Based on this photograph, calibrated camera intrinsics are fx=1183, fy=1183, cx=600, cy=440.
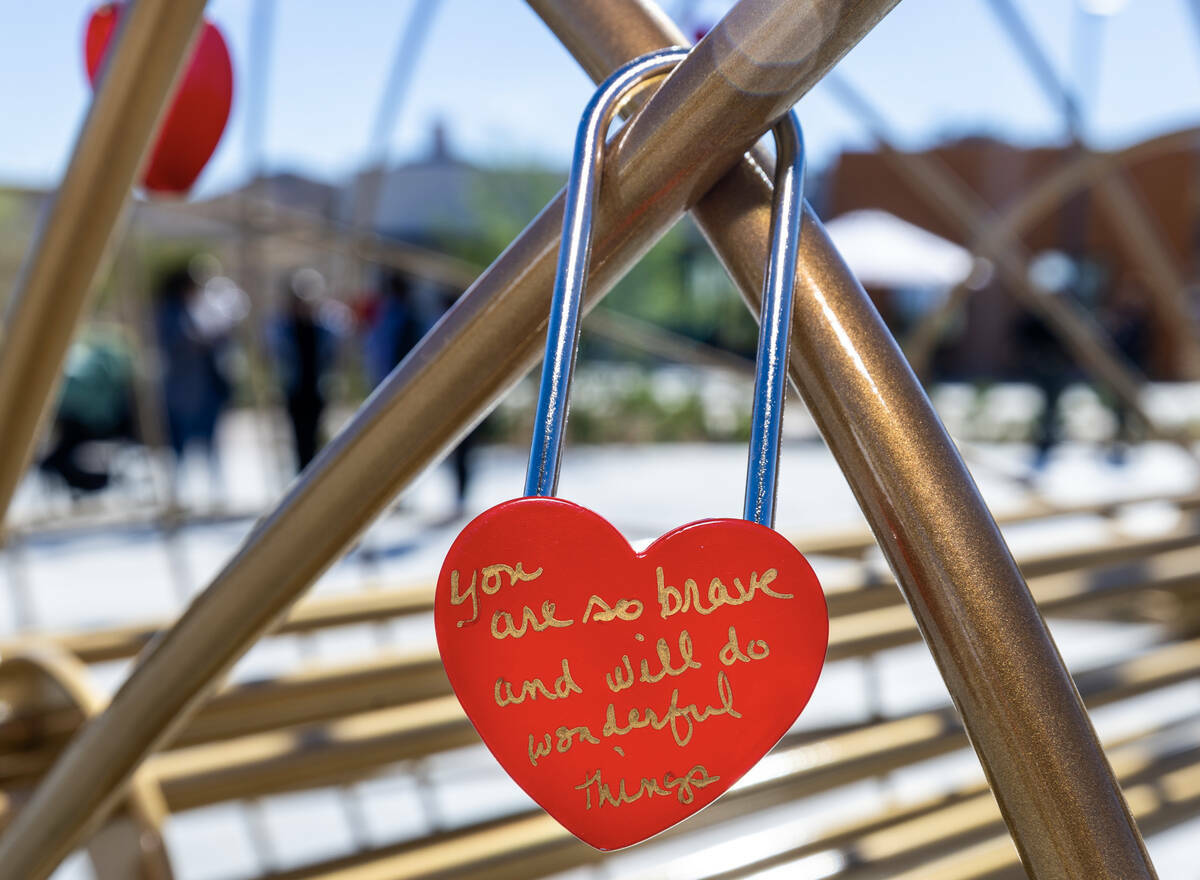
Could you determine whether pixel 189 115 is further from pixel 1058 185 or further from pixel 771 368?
pixel 1058 185

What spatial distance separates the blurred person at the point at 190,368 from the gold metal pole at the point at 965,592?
5270 mm

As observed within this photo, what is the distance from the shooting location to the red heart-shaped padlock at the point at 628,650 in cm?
26

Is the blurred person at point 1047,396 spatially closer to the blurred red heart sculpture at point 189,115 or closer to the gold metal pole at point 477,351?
the blurred red heart sculpture at point 189,115

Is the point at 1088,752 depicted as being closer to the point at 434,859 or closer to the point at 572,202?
the point at 572,202

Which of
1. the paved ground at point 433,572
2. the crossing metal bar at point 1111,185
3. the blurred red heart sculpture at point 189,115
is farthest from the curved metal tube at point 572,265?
the crossing metal bar at point 1111,185

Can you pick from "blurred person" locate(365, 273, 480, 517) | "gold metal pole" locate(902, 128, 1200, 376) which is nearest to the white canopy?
"blurred person" locate(365, 273, 480, 517)

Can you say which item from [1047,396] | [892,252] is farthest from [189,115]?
[892,252]

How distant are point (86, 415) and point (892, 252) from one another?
20.6 feet

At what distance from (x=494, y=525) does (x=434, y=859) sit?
633 millimetres

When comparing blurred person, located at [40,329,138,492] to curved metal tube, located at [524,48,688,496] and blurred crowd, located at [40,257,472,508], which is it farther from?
curved metal tube, located at [524,48,688,496]

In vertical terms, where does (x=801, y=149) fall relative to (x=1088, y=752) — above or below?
above

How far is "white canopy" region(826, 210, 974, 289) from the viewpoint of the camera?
935 centimetres

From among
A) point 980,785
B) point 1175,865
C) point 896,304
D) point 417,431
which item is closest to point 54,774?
point 417,431

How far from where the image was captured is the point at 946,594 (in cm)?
26
